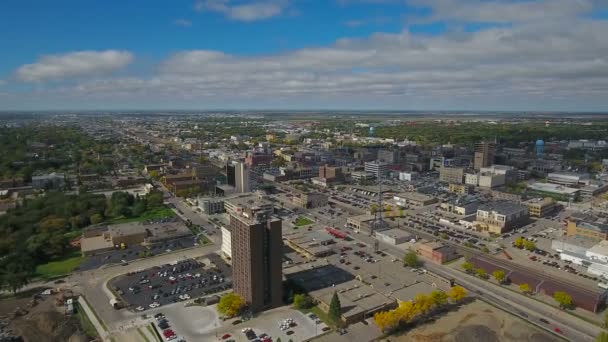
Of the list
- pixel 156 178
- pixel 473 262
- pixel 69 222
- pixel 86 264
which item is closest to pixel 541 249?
pixel 473 262

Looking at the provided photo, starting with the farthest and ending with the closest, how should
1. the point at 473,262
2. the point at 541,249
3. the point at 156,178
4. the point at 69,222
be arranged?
the point at 156,178 < the point at 69,222 < the point at 541,249 < the point at 473,262

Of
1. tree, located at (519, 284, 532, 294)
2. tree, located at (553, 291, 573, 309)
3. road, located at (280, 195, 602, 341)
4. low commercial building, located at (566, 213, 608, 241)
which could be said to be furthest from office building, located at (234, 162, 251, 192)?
tree, located at (553, 291, 573, 309)

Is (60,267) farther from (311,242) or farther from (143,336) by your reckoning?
(311,242)

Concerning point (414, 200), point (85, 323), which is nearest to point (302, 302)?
point (85, 323)

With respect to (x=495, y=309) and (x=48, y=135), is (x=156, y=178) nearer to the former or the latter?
(x=495, y=309)

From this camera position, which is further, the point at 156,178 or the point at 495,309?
the point at 156,178

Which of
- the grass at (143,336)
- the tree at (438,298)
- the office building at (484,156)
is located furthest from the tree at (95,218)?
the office building at (484,156)
